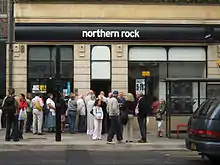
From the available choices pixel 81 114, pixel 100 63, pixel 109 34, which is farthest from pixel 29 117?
pixel 109 34

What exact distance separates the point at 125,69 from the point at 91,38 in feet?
7.07

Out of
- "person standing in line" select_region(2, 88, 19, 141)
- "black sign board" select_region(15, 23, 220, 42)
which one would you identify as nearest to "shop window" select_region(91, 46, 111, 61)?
"black sign board" select_region(15, 23, 220, 42)

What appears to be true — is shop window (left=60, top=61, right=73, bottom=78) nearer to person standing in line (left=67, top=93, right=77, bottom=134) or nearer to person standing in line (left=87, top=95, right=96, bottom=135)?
person standing in line (left=67, top=93, right=77, bottom=134)

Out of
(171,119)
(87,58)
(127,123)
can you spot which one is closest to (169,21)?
(87,58)

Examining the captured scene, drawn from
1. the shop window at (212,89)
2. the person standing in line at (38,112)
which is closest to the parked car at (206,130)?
the shop window at (212,89)

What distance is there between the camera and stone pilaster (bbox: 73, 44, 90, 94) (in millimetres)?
22203

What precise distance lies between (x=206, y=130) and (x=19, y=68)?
42.4ft

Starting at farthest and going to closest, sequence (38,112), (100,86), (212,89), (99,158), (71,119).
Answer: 1. (100,86)
2. (71,119)
3. (38,112)
4. (212,89)
5. (99,158)

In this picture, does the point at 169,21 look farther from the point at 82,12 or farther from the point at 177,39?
the point at 82,12

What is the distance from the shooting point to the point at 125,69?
2239 cm

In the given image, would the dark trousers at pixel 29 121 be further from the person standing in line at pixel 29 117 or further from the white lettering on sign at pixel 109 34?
the white lettering on sign at pixel 109 34

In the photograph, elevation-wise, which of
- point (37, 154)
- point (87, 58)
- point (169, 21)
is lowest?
point (37, 154)

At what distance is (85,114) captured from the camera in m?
20.2

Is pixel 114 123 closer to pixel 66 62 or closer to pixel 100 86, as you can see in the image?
pixel 100 86
